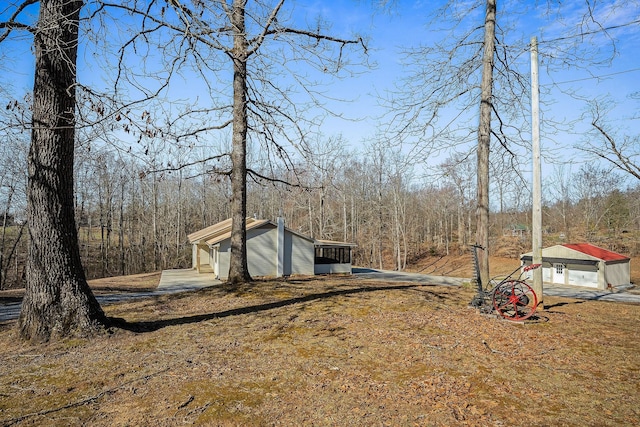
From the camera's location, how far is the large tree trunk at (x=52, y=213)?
15.6 feet

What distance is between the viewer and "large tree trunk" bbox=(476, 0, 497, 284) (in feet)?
28.1

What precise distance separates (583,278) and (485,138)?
12.8 metres

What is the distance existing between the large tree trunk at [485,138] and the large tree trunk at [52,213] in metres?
7.68

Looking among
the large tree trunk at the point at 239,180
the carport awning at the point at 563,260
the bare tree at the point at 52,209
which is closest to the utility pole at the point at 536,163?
the large tree trunk at the point at 239,180

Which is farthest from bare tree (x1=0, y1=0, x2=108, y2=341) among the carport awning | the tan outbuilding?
the carport awning

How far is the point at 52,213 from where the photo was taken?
4.88 metres

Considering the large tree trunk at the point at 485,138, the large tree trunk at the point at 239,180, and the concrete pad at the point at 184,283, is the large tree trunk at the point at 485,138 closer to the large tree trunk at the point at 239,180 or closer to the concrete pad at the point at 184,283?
the large tree trunk at the point at 239,180

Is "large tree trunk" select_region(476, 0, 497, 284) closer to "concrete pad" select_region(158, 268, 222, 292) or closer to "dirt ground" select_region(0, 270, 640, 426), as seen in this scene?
"dirt ground" select_region(0, 270, 640, 426)

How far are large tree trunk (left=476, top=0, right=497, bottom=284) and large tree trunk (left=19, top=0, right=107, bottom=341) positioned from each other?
7676 mm

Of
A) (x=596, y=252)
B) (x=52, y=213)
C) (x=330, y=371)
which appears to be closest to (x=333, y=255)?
(x=596, y=252)

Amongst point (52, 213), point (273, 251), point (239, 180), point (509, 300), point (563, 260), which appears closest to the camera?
point (52, 213)

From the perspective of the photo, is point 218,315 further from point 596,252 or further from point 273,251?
point 596,252

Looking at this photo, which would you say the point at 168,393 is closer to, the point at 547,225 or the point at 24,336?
the point at 24,336

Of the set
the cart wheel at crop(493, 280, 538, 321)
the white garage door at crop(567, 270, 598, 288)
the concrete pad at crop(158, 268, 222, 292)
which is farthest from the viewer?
the white garage door at crop(567, 270, 598, 288)
